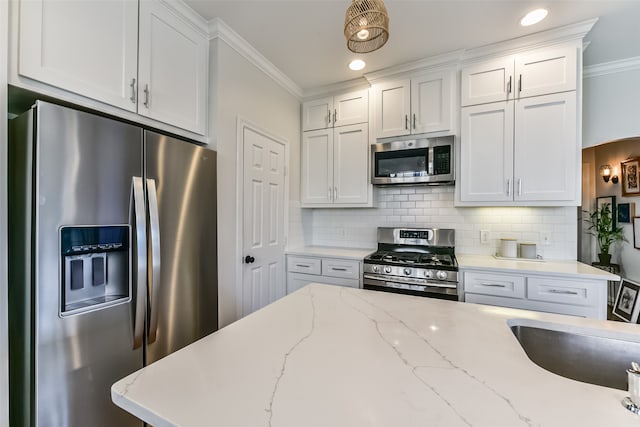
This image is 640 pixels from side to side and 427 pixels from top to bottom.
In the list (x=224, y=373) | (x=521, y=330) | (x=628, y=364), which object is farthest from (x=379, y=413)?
(x=628, y=364)

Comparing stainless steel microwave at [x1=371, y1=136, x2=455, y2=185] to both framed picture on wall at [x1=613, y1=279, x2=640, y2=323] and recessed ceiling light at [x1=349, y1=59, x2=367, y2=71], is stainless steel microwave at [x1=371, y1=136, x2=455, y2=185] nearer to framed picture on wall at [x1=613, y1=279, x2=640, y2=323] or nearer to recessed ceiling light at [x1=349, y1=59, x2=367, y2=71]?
recessed ceiling light at [x1=349, y1=59, x2=367, y2=71]

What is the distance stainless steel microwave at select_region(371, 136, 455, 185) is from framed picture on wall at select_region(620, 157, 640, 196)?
257 cm

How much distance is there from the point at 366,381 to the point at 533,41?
2.82 m

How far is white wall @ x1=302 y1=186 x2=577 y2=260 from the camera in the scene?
2.47 metres

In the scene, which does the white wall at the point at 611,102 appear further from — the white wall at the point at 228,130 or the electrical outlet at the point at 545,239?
the white wall at the point at 228,130

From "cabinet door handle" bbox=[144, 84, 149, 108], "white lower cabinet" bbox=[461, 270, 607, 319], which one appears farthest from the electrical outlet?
"cabinet door handle" bbox=[144, 84, 149, 108]

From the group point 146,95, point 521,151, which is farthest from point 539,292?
point 146,95

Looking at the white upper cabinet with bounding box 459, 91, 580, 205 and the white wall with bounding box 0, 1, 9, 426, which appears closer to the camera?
the white wall with bounding box 0, 1, 9, 426

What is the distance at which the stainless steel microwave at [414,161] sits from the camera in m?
2.52

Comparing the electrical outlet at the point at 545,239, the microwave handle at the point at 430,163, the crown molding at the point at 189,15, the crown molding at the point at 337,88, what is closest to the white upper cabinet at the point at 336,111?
the crown molding at the point at 337,88

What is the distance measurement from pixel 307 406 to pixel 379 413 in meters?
0.15

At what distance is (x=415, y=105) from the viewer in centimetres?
263

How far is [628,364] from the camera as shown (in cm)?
90

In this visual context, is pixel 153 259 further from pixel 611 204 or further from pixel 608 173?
pixel 608 173
